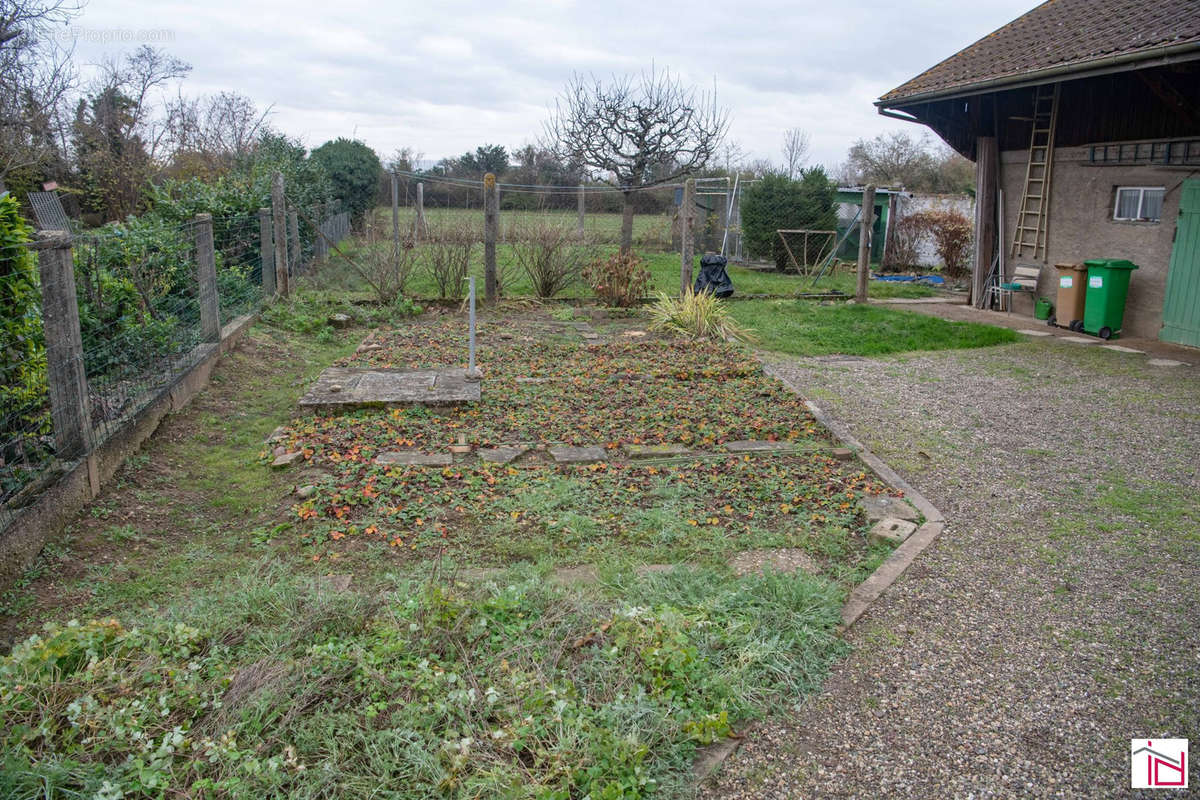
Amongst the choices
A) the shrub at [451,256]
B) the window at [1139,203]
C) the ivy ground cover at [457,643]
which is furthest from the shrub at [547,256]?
the ivy ground cover at [457,643]

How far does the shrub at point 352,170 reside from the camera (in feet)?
64.5

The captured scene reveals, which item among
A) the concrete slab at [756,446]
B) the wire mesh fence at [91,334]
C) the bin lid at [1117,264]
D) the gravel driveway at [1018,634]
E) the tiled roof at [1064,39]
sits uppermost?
the tiled roof at [1064,39]

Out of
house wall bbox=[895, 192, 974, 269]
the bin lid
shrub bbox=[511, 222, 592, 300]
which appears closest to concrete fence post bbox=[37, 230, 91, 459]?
shrub bbox=[511, 222, 592, 300]

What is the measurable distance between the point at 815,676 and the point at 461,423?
12.6ft

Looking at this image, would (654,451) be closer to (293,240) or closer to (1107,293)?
(1107,293)

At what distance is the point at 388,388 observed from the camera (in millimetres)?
6891

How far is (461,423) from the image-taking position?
6242 mm

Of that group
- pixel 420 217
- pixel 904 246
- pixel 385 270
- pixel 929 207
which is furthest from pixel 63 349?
pixel 929 207

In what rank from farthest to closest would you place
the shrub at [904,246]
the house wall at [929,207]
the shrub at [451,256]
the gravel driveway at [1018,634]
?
the house wall at [929,207]
the shrub at [904,246]
the shrub at [451,256]
the gravel driveway at [1018,634]

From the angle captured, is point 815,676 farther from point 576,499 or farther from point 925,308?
point 925,308

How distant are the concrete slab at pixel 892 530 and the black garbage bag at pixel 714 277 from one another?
9173 millimetres

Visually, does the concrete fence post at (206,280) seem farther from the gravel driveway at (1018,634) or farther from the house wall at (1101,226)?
the house wall at (1101,226)

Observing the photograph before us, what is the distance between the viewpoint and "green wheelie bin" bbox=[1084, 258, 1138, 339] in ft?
34.0

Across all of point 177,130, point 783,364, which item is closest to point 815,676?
point 783,364
